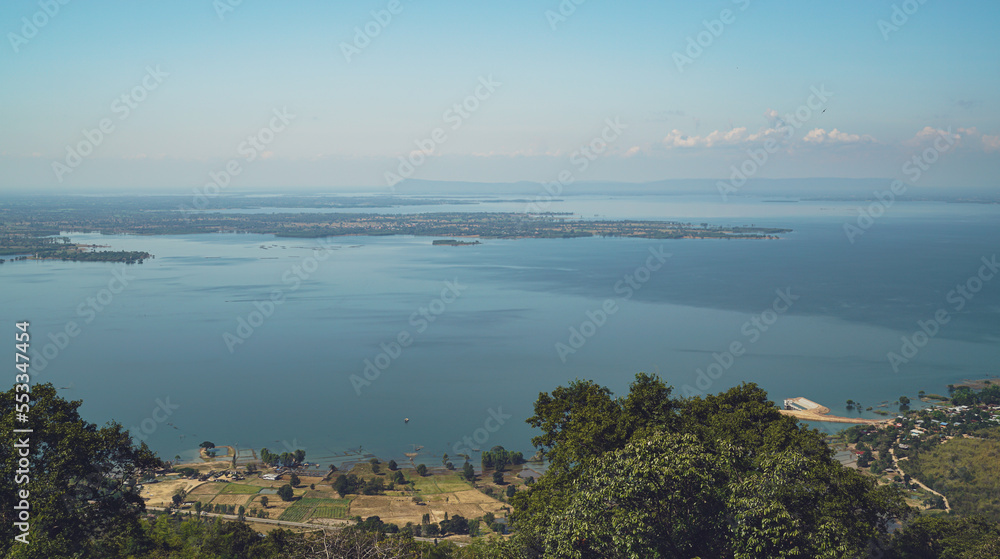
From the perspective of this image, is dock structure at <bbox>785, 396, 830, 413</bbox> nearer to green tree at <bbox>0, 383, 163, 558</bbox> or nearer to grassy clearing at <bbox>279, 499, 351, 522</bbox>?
grassy clearing at <bbox>279, 499, 351, 522</bbox>

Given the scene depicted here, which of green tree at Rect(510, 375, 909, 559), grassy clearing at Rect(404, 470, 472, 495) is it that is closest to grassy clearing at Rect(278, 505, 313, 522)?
grassy clearing at Rect(404, 470, 472, 495)

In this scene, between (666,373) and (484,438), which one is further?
(666,373)

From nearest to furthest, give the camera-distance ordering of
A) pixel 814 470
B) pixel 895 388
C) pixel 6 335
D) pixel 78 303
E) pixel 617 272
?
pixel 814 470 → pixel 895 388 → pixel 6 335 → pixel 78 303 → pixel 617 272

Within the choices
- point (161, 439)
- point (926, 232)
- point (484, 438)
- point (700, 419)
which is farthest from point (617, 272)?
point (926, 232)

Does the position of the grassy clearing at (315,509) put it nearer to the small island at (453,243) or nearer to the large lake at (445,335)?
the large lake at (445,335)

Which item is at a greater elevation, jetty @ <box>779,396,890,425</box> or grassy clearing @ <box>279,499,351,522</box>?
jetty @ <box>779,396,890,425</box>

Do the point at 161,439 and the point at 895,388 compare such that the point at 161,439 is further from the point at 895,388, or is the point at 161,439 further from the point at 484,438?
the point at 895,388
